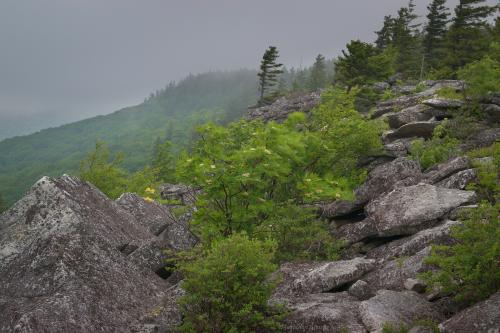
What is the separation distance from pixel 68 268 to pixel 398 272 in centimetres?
802

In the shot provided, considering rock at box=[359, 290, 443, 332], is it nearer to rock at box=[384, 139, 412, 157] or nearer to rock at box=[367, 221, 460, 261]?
rock at box=[367, 221, 460, 261]

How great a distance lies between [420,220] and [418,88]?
2392 centimetres

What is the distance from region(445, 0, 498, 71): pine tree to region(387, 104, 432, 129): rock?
22.0 m

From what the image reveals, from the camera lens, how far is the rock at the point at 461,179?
1294cm

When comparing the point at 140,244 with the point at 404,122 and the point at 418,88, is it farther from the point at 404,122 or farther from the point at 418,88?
the point at 418,88

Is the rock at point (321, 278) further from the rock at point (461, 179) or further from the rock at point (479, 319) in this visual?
the rock at point (461, 179)

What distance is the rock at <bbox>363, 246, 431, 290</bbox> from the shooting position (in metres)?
9.73

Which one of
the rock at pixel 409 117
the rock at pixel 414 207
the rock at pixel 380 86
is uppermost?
the rock at pixel 380 86

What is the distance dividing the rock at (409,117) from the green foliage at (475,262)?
1484cm

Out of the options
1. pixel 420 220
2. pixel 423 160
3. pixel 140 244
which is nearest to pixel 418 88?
pixel 423 160

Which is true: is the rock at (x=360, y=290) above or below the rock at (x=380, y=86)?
below

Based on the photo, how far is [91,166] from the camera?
36.3 m

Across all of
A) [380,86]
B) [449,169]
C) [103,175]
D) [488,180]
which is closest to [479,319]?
[488,180]

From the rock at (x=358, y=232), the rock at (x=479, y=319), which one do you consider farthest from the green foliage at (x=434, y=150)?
the rock at (x=479, y=319)
